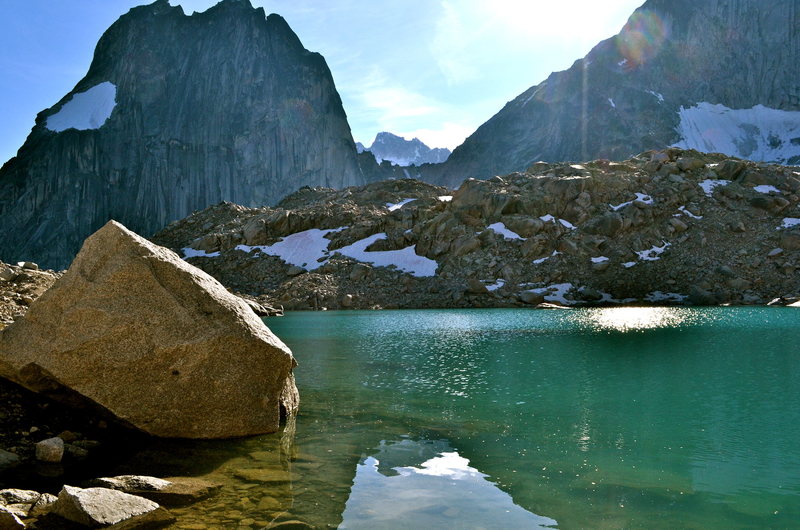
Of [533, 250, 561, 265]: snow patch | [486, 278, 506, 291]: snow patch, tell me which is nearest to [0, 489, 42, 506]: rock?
[486, 278, 506, 291]: snow patch

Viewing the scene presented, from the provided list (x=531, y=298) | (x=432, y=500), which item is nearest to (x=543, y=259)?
(x=531, y=298)

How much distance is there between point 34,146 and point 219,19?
223 ft

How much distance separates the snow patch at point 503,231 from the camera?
8077cm

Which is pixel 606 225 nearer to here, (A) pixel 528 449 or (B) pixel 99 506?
(A) pixel 528 449

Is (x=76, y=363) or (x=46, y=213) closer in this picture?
(x=76, y=363)

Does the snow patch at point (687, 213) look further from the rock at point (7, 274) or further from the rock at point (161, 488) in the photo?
the rock at point (161, 488)

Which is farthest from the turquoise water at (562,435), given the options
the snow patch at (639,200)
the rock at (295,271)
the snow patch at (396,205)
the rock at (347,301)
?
the snow patch at (396,205)

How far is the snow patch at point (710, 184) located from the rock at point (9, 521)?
9583 centimetres

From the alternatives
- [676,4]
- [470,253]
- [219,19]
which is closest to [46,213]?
[219,19]

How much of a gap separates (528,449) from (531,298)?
60.0 metres

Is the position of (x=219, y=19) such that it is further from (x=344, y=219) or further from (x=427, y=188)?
(x=344, y=219)

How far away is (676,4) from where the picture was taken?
188m

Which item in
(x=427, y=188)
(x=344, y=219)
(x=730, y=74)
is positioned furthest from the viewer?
(x=730, y=74)

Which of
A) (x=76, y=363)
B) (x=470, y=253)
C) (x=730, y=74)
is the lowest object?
(x=76, y=363)
